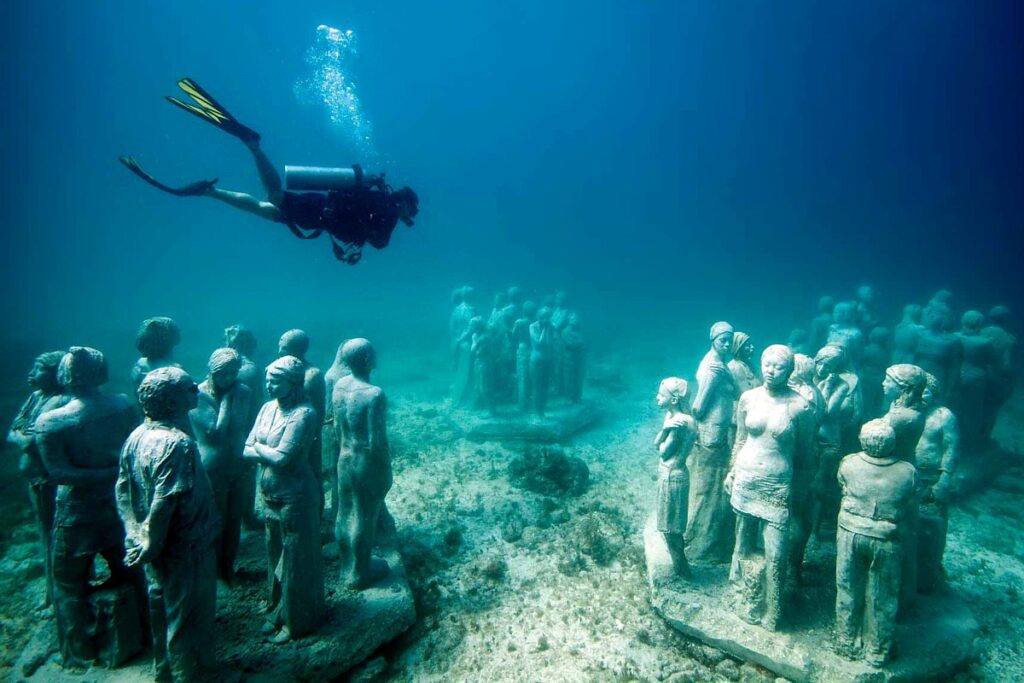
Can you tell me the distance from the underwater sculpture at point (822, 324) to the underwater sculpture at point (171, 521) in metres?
14.7

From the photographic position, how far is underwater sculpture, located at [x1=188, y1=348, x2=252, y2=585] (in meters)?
5.55

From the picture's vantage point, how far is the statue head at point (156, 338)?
6.28 m

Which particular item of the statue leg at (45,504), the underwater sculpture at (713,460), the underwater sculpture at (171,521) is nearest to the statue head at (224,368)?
the underwater sculpture at (171,521)

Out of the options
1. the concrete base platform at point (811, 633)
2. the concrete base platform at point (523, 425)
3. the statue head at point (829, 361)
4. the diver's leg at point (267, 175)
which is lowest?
the concrete base platform at point (811, 633)

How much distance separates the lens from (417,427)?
533 inches

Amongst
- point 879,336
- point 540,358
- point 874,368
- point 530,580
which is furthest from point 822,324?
point 530,580

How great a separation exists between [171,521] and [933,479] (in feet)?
28.6

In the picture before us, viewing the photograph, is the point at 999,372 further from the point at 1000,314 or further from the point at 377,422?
the point at 377,422

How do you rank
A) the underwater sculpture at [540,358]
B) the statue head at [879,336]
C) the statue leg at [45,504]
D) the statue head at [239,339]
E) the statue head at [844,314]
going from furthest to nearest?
1. the underwater sculpture at [540,358]
2. the statue head at [879,336]
3. the statue head at [844,314]
4. the statue head at [239,339]
5. the statue leg at [45,504]

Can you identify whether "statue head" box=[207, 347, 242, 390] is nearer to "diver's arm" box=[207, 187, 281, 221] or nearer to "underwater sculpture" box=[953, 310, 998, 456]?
"diver's arm" box=[207, 187, 281, 221]

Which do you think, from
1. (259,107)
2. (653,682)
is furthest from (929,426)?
(259,107)

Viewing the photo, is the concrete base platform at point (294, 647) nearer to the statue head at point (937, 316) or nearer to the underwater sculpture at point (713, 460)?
the underwater sculpture at point (713, 460)

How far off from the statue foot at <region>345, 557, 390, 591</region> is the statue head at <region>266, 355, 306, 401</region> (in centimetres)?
264

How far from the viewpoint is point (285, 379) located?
15.0ft
